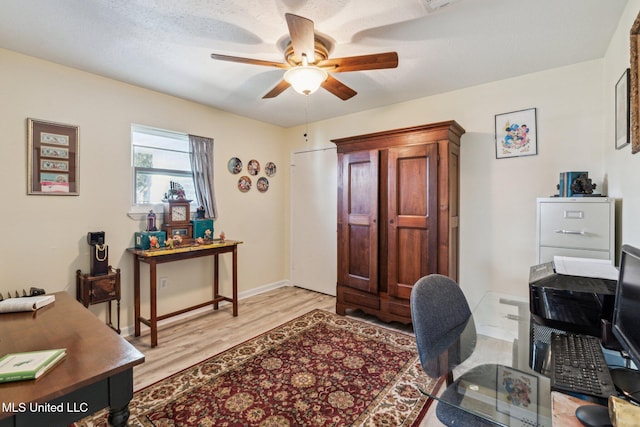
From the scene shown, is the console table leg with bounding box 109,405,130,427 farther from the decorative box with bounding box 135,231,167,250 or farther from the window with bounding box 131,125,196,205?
the window with bounding box 131,125,196,205

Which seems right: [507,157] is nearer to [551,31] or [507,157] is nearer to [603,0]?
[551,31]

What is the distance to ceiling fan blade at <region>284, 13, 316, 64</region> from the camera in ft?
4.82

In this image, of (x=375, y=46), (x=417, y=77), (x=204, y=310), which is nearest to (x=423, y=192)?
(x=417, y=77)

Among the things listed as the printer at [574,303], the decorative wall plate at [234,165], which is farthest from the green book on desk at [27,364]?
the decorative wall plate at [234,165]

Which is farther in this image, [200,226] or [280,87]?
[200,226]

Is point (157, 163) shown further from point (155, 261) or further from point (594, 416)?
point (594, 416)

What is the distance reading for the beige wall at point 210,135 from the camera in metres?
2.24

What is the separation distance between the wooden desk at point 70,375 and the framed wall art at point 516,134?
10.5 feet

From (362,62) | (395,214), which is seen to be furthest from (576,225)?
(362,62)

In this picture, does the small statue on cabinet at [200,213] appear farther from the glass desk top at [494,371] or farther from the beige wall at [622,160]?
the beige wall at [622,160]

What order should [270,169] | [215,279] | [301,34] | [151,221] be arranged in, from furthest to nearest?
[270,169]
[215,279]
[151,221]
[301,34]

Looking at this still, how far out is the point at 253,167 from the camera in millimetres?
4027

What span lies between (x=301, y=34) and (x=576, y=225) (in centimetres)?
229

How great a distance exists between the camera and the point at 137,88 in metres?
2.90
